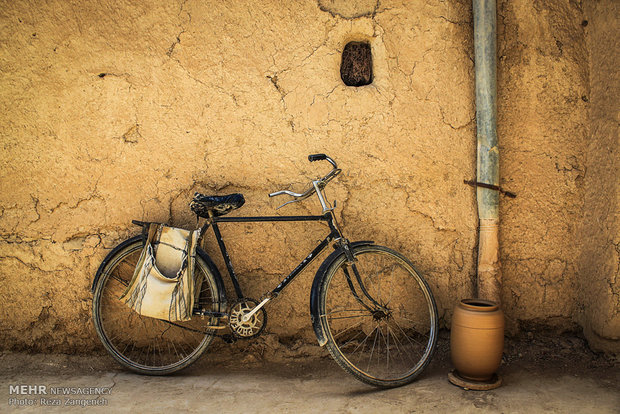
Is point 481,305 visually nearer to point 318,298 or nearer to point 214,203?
point 318,298

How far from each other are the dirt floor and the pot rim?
0.44 m

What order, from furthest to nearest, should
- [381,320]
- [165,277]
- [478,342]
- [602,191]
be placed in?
[381,320], [602,191], [165,277], [478,342]

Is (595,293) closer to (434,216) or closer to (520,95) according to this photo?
(434,216)

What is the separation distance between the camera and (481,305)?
2.76 meters

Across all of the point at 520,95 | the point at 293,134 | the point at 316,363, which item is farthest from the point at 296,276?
the point at 520,95

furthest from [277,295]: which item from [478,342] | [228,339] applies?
[478,342]

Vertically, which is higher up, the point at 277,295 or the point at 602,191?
the point at 602,191

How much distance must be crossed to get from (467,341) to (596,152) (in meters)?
1.56

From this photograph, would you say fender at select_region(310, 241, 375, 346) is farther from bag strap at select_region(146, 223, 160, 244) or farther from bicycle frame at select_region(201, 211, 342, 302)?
bag strap at select_region(146, 223, 160, 244)

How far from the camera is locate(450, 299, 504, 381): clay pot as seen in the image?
254 cm

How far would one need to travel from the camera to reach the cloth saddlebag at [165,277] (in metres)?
2.62

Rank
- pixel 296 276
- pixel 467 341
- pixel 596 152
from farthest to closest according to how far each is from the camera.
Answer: pixel 596 152, pixel 296 276, pixel 467 341

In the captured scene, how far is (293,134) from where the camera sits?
299cm

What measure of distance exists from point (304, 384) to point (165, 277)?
41.6 inches
